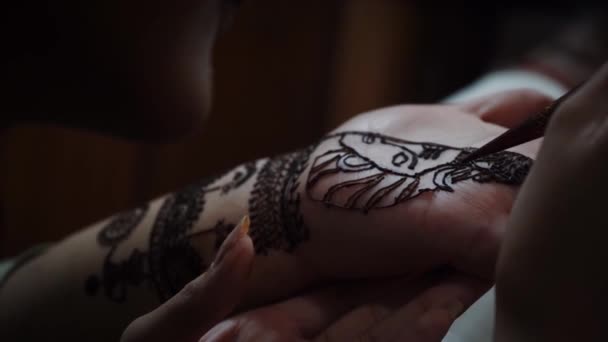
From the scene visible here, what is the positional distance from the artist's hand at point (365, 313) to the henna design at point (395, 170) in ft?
0.22

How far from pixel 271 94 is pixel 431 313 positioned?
1.41m

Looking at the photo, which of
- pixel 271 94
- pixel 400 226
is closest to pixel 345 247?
pixel 400 226

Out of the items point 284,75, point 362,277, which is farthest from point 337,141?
point 284,75

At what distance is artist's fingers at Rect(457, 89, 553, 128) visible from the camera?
→ 2.28ft

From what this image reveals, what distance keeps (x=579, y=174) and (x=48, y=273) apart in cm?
57

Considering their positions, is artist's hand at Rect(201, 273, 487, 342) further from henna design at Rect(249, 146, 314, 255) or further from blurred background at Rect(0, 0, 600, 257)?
blurred background at Rect(0, 0, 600, 257)

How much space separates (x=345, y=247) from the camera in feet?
1.70

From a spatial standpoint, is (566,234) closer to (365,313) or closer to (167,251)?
(365,313)

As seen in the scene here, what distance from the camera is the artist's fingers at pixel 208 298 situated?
426 millimetres

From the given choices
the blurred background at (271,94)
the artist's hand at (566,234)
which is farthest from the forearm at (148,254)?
the blurred background at (271,94)

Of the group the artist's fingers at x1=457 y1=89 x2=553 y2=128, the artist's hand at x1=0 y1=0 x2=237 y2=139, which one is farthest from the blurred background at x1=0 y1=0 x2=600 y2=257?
the artist's fingers at x1=457 y1=89 x2=553 y2=128

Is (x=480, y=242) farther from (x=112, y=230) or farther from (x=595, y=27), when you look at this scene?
(x=595, y=27)

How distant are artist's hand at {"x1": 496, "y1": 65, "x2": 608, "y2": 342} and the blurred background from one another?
1331 mm

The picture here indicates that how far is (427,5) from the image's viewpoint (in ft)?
6.71
